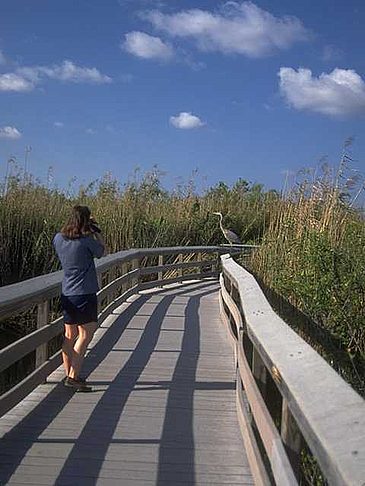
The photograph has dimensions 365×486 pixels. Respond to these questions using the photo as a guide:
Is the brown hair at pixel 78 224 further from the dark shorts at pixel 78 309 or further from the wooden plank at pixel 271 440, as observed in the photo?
the wooden plank at pixel 271 440

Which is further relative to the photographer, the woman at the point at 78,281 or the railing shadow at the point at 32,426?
the woman at the point at 78,281

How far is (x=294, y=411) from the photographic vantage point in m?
2.48

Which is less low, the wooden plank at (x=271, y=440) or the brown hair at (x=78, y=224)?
the brown hair at (x=78, y=224)

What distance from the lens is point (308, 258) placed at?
805cm

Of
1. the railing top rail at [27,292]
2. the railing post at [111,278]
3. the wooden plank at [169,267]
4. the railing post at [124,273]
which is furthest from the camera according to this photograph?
the wooden plank at [169,267]

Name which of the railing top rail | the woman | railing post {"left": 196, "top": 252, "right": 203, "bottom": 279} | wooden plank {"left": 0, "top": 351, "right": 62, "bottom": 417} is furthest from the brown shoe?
railing post {"left": 196, "top": 252, "right": 203, "bottom": 279}

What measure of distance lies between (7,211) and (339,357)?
370 inches

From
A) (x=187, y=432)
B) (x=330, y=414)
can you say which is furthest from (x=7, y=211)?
(x=330, y=414)

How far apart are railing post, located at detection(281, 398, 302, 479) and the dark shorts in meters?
3.46

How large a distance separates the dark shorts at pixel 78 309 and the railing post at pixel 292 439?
346cm

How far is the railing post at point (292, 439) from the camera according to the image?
2.92 metres

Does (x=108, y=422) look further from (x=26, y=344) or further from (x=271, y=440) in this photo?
(x=271, y=440)

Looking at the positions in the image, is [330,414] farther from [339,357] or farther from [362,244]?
[362,244]

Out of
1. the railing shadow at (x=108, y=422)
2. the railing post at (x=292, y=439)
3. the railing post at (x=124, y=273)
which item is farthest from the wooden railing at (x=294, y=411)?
the railing post at (x=124, y=273)
